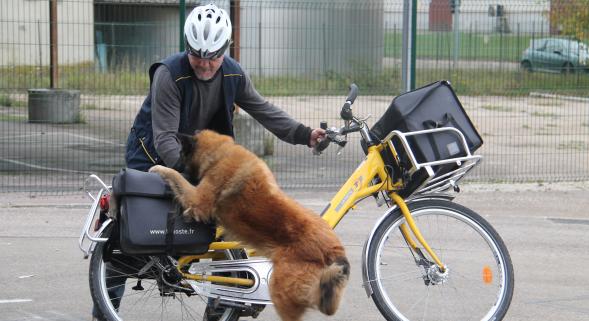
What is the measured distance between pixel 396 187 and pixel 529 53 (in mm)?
7016

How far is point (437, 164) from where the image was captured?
195 inches

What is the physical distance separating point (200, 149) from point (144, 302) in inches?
53.6

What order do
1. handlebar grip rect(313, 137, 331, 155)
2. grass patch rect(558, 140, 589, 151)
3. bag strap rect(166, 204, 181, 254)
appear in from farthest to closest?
grass patch rect(558, 140, 589, 151), handlebar grip rect(313, 137, 331, 155), bag strap rect(166, 204, 181, 254)

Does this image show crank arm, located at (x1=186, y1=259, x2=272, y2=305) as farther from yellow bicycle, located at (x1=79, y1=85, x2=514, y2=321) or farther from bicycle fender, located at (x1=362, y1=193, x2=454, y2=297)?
bicycle fender, located at (x1=362, y1=193, x2=454, y2=297)

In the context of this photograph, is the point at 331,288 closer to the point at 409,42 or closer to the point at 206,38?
the point at 206,38

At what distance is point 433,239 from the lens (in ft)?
17.4

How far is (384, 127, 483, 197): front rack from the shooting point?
4.95m

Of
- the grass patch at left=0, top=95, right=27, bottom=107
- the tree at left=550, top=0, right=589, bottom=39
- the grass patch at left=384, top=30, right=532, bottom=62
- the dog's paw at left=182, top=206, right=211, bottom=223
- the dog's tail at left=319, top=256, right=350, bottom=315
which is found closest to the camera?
the dog's tail at left=319, top=256, right=350, bottom=315

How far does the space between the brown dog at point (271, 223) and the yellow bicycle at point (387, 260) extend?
0.92 feet

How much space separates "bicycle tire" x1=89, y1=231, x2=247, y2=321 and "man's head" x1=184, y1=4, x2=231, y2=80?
101 cm

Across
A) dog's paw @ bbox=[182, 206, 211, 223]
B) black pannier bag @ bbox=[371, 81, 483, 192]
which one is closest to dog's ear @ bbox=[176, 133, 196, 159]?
dog's paw @ bbox=[182, 206, 211, 223]

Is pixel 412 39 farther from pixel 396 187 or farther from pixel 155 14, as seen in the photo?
pixel 396 187

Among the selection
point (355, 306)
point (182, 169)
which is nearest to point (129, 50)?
point (355, 306)

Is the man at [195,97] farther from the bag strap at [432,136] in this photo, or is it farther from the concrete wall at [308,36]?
the concrete wall at [308,36]
